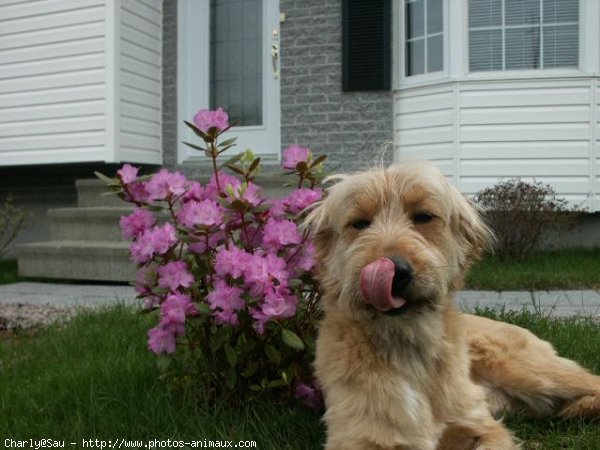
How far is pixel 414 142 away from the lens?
8.09 metres

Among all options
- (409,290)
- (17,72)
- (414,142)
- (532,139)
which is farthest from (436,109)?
(409,290)

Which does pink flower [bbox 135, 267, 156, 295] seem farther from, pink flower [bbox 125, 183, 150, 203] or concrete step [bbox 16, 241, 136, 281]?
concrete step [bbox 16, 241, 136, 281]

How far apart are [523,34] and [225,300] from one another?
6.70 meters

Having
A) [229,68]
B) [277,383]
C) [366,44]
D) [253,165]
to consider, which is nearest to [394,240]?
[253,165]

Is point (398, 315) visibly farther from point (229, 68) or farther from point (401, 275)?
point (229, 68)

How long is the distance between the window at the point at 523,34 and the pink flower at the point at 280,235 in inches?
242

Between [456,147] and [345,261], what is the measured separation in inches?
235

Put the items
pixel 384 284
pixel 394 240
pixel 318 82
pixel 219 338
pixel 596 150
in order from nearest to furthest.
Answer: pixel 384 284 → pixel 394 240 → pixel 219 338 → pixel 596 150 → pixel 318 82

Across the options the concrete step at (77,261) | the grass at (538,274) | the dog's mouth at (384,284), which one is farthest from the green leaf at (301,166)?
the concrete step at (77,261)

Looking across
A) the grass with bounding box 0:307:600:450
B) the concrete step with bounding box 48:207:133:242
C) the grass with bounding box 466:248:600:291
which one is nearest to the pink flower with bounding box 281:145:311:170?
the grass with bounding box 0:307:600:450

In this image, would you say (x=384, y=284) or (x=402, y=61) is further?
(x=402, y=61)

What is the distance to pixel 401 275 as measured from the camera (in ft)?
6.29

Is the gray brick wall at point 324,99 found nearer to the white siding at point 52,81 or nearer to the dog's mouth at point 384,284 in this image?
the white siding at point 52,81

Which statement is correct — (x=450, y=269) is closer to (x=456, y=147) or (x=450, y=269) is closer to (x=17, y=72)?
(x=456, y=147)
